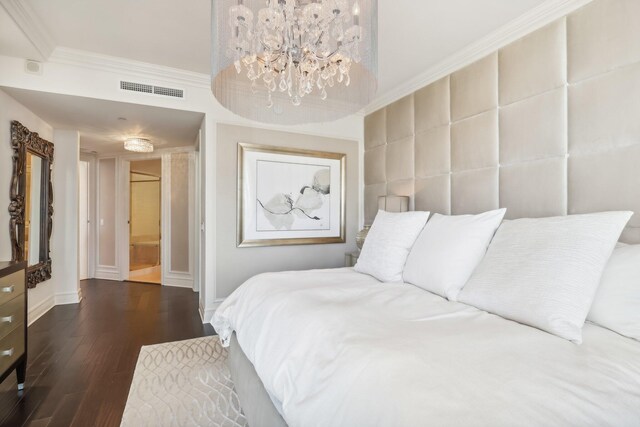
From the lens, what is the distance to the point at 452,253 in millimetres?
1752

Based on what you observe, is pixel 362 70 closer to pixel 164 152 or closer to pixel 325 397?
pixel 325 397

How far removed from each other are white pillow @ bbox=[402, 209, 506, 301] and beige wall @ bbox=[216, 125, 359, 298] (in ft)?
5.95

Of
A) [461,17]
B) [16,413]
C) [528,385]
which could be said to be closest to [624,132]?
[461,17]

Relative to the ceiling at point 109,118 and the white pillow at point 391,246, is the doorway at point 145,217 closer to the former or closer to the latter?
the ceiling at point 109,118

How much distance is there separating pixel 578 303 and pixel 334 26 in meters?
1.68

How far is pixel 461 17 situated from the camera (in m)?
2.18

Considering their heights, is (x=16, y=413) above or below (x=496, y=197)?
below

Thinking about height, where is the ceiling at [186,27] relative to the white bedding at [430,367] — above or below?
above

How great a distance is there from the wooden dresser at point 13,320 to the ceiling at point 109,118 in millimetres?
1658

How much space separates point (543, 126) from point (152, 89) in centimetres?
328

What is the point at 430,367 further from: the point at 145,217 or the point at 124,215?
the point at 145,217

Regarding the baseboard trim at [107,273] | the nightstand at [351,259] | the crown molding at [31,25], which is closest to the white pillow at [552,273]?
the nightstand at [351,259]

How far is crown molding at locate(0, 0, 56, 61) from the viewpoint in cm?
192

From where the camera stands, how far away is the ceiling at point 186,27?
204 centimetres
